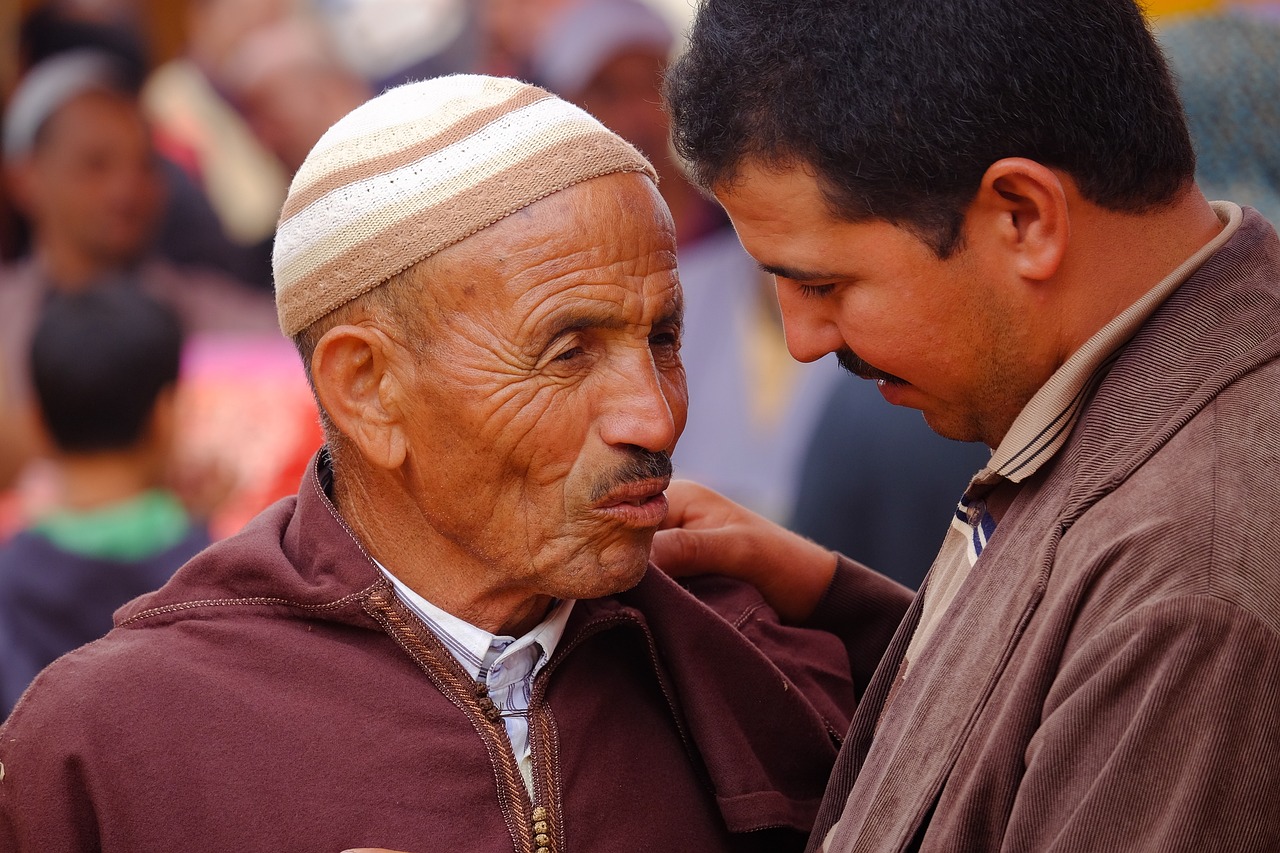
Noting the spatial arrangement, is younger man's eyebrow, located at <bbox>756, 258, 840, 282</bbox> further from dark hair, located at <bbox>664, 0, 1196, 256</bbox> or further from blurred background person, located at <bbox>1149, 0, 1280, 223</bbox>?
blurred background person, located at <bbox>1149, 0, 1280, 223</bbox>

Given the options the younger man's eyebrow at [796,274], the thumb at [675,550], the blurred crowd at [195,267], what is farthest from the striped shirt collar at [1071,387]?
the blurred crowd at [195,267]

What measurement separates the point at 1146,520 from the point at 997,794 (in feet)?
1.41

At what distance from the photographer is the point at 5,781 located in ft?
7.55

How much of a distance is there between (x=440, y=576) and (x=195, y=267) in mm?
4518

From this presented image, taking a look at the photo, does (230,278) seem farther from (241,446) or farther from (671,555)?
(671,555)

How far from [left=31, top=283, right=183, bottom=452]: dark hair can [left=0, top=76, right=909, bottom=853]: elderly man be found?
3848 millimetres

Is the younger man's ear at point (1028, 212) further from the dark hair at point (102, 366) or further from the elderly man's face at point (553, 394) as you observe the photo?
the dark hair at point (102, 366)

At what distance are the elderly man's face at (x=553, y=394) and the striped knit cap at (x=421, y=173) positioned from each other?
0.05 meters

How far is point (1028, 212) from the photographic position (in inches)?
82.9

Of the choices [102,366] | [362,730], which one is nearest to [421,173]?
[362,730]

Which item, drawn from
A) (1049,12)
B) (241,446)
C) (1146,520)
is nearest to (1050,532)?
(1146,520)

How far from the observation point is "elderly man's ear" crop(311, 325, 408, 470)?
2498 millimetres

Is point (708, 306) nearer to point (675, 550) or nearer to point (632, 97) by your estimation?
point (632, 97)

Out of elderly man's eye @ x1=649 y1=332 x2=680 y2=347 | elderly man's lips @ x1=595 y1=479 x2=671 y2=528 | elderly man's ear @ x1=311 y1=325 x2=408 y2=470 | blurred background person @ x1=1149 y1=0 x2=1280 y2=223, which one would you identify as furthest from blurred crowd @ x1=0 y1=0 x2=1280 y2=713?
elderly man's ear @ x1=311 y1=325 x2=408 y2=470
